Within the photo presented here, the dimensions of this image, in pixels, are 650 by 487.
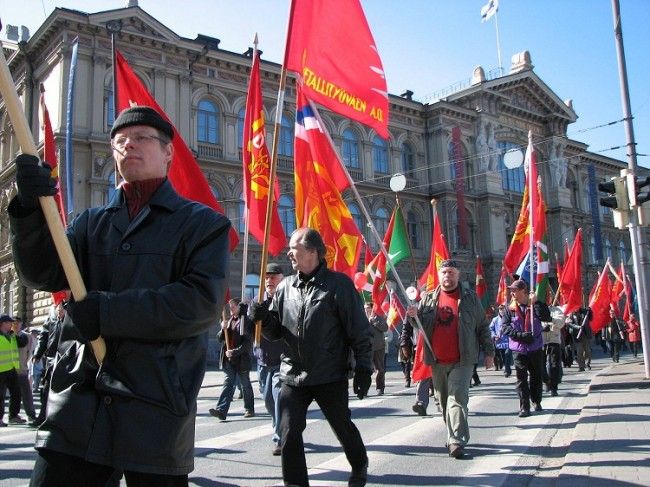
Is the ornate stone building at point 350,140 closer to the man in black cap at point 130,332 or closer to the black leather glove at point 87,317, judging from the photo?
the man in black cap at point 130,332

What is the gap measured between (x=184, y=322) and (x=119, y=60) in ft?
21.9

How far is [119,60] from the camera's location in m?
8.12

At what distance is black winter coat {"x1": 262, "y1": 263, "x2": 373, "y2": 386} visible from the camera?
4844mm

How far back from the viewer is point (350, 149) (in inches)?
1437

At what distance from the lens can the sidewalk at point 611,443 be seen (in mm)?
4801

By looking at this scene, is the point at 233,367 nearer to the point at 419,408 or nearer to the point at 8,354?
the point at 419,408

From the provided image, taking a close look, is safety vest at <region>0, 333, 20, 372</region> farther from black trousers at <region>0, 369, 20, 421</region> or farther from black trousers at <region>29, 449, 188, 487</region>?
black trousers at <region>29, 449, 188, 487</region>

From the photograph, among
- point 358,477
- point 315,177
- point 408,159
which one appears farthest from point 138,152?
point 408,159

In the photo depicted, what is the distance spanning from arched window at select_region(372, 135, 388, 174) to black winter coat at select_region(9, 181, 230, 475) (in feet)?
117

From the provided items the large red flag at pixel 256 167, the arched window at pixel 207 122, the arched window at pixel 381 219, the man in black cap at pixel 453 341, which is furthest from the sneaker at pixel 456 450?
the arched window at pixel 381 219

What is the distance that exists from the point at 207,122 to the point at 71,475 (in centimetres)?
2961

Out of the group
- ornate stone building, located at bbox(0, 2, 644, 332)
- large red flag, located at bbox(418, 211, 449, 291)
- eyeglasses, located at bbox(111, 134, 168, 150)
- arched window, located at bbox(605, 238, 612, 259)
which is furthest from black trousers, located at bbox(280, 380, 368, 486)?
arched window, located at bbox(605, 238, 612, 259)

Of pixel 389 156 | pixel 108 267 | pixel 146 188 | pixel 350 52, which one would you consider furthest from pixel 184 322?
pixel 389 156

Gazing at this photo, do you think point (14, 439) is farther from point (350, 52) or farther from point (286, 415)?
point (350, 52)
